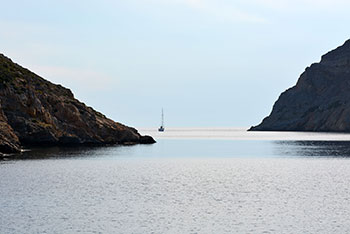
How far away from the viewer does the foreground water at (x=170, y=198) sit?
4366 cm

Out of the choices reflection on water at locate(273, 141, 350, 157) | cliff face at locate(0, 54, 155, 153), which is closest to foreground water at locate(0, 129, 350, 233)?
reflection on water at locate(273, 141, 350, 157)

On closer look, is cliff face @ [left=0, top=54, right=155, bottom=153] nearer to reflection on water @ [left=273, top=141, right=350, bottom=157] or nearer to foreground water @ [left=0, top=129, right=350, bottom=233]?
foreground water @ [left=0, top=129, right=350, bottom=233]

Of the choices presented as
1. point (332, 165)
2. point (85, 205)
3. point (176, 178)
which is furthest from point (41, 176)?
point (332, 165)

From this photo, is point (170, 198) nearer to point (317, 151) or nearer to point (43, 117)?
point (43, 117)

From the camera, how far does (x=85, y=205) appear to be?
52906mm

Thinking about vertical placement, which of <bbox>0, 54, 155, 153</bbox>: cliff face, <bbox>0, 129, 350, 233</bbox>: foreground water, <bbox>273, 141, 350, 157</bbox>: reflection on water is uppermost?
<bbox>0, 54, 155, 153</bbox>: cliff face

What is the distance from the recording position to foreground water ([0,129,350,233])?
43656mm

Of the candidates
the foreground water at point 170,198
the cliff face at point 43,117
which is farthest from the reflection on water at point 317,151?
the cliff face at point 43,117

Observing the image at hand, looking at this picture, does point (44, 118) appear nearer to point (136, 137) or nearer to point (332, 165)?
point (136, 137)

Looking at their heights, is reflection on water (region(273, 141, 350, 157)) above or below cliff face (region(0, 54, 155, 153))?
below

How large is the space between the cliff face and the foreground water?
3472 centimetres

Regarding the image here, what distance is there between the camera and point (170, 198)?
191 ft

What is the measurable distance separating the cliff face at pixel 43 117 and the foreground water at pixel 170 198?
34.7 meters

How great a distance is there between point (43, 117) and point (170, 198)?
87.9m
